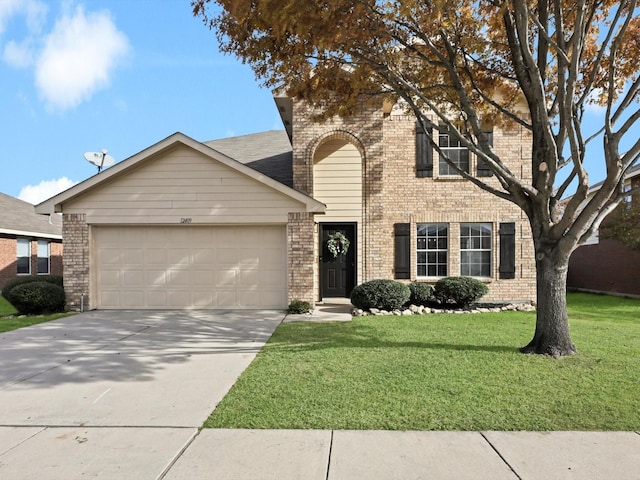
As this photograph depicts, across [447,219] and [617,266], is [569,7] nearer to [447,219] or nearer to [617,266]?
[447,219]

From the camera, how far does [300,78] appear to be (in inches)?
303

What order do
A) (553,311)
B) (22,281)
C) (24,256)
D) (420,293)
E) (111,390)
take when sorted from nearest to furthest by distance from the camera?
(111,390) < (553,311) < (420,293) < (22,281) < (24,256)

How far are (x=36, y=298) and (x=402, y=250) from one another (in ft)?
32.7

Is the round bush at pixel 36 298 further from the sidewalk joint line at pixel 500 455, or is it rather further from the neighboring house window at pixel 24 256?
the sidewalk joint line at pixel 500 455

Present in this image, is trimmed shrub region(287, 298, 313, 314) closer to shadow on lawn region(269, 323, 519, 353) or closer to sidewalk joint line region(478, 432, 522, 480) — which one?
shadow on lawn region(269, 323, 519, 353)

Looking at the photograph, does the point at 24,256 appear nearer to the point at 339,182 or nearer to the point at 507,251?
the point at 339,182

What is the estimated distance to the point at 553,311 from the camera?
6328mm

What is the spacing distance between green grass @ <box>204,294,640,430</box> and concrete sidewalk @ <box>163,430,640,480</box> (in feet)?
0.58

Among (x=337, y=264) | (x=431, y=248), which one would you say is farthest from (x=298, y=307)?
(x=431, y=248)

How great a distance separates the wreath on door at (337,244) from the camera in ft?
40.6

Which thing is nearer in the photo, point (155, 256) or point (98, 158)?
point (155, 256)

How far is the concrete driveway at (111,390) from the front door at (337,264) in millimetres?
3744

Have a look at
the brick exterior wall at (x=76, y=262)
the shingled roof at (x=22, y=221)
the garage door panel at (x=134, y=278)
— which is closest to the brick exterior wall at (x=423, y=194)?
the garage door panel at (x=134, y=278)

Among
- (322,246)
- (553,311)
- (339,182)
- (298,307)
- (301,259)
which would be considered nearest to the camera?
(553,311)
